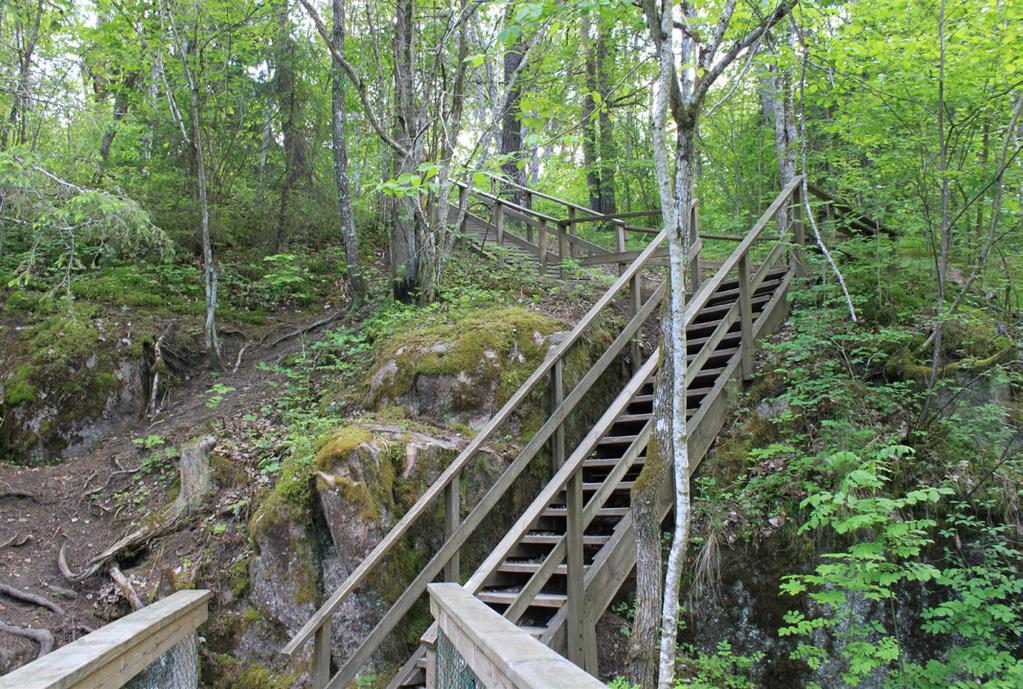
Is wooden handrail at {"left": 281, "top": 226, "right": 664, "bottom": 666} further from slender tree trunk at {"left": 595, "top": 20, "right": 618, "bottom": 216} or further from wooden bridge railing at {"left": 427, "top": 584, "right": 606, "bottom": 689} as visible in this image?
slender tree trunk at {"left": 595, "top": 20, "right": 618, "bottom": 216}

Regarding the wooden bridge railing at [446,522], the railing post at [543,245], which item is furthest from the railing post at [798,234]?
A: the railing post at [543,245]

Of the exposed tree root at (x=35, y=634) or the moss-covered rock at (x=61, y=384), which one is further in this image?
the moss-covered rock at (x=61, y=384)

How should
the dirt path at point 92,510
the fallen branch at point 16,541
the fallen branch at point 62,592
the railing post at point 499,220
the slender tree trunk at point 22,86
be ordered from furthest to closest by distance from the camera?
1. the railing post at point 499,220
2. the slender tree trunk at point 22,86
3. the fallen branch at point 16,541
4. the fallen branch at point 62,592
5. the dirt path at point 92,510

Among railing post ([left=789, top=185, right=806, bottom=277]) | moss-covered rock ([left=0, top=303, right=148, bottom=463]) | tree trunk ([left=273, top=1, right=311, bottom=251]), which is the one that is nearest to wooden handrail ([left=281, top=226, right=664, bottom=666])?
railing post ([left=789, top=185, right=806, bottom=277])

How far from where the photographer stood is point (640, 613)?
13.1ft

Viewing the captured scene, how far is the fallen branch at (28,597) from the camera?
555 centimetres

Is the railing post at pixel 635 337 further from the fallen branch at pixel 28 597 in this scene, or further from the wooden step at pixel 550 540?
the fallen branch at pixel 28 597

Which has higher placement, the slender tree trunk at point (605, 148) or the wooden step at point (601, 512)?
the slender tree trunk at point (605, 148)

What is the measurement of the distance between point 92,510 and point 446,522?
407 centimetres

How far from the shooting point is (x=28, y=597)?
5.62m

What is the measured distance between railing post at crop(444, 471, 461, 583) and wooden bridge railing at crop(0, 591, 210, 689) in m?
2.17

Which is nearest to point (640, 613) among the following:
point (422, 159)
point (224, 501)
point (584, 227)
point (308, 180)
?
point (224, 501)

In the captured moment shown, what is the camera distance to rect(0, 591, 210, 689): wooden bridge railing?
181 cm

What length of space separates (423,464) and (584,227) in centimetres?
980
